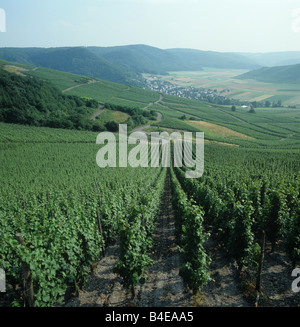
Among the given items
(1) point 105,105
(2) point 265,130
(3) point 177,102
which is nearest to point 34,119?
(1) point 105,105

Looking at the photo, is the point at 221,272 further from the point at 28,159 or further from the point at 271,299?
the point at 28,159

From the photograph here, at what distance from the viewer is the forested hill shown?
71938mm

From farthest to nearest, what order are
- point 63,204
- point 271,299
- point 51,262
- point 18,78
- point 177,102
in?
Answer: point 177,102 → point 18,78 → point 63,204 → point 271,299 → point 51,262

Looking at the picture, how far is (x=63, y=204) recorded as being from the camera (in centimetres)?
1616

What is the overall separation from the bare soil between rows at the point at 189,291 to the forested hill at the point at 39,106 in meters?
72.5

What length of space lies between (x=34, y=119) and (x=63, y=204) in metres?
67.3

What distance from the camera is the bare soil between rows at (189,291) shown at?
8.94 metres
